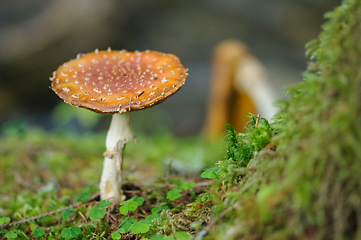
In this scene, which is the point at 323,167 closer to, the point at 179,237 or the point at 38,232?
the point at 179,237

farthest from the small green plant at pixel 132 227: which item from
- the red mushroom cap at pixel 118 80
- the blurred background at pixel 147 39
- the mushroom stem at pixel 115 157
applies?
the blurred background at pixel 147 39

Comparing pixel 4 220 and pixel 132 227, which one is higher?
pixel 4 220

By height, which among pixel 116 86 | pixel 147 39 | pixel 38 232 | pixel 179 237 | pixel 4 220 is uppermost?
pixel 147 39

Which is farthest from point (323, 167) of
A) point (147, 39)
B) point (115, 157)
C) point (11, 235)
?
point (147, 39)

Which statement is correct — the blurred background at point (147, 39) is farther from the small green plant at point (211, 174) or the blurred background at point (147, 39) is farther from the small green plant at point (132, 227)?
the small green plant at point (211, 174)

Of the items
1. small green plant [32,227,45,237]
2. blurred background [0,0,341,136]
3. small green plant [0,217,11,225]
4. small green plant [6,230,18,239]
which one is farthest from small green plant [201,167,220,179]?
blurred background [0,0,341,136]

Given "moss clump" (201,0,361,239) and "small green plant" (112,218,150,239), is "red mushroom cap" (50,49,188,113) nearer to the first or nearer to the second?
"small green plant" (112,218,150,239)
